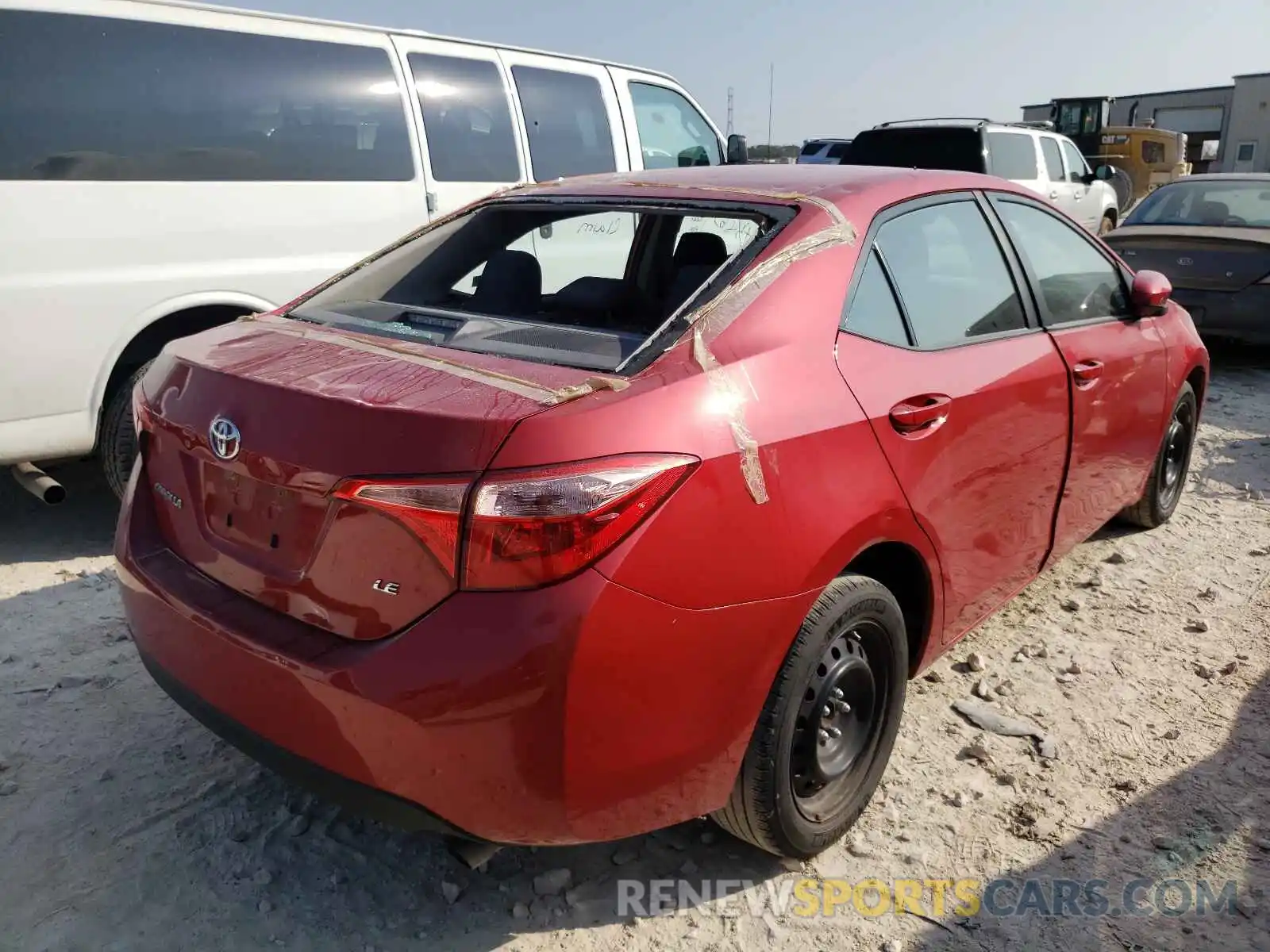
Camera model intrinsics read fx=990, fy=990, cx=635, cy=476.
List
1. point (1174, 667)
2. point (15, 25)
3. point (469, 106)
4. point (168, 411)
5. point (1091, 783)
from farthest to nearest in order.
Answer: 1. point (469, 106)
2. point (15, 25)
3. point (1174, 667)
4. point (1091, 783)
5. point (168, 411)

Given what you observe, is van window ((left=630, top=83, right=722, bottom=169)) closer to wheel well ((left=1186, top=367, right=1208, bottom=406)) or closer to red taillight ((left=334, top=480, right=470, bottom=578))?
wheel well ((left=1186, top=367, right=1208, bottom=406))

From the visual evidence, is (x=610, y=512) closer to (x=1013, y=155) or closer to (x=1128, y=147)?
(x=1013, y=155)

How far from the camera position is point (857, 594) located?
7.35 ft

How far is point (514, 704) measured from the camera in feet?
5.66

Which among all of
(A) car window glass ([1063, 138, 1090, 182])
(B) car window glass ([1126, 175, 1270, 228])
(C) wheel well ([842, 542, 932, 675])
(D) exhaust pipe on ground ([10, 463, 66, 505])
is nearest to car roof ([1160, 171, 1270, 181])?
(B) car window glass ([1126, 175, 1270, 228])

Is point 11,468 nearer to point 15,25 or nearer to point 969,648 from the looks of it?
point 15,25

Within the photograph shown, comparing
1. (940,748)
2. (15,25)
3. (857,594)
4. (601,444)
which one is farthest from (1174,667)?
(15,25)

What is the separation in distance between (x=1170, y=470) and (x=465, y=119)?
13.1 ft

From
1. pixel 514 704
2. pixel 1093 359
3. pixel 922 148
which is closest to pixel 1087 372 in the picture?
pixel 1093 359

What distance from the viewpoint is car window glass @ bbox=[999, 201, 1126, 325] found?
10.6 ft

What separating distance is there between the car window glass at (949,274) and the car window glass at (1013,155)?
9.01 m

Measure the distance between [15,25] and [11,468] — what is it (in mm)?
1713

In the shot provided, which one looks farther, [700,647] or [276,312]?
[276,312]

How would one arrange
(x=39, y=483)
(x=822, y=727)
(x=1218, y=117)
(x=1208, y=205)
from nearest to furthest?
(x=822, y=727) < (x=39, y=483) < (x=1208, y=205) < (x=1218, y=117)
